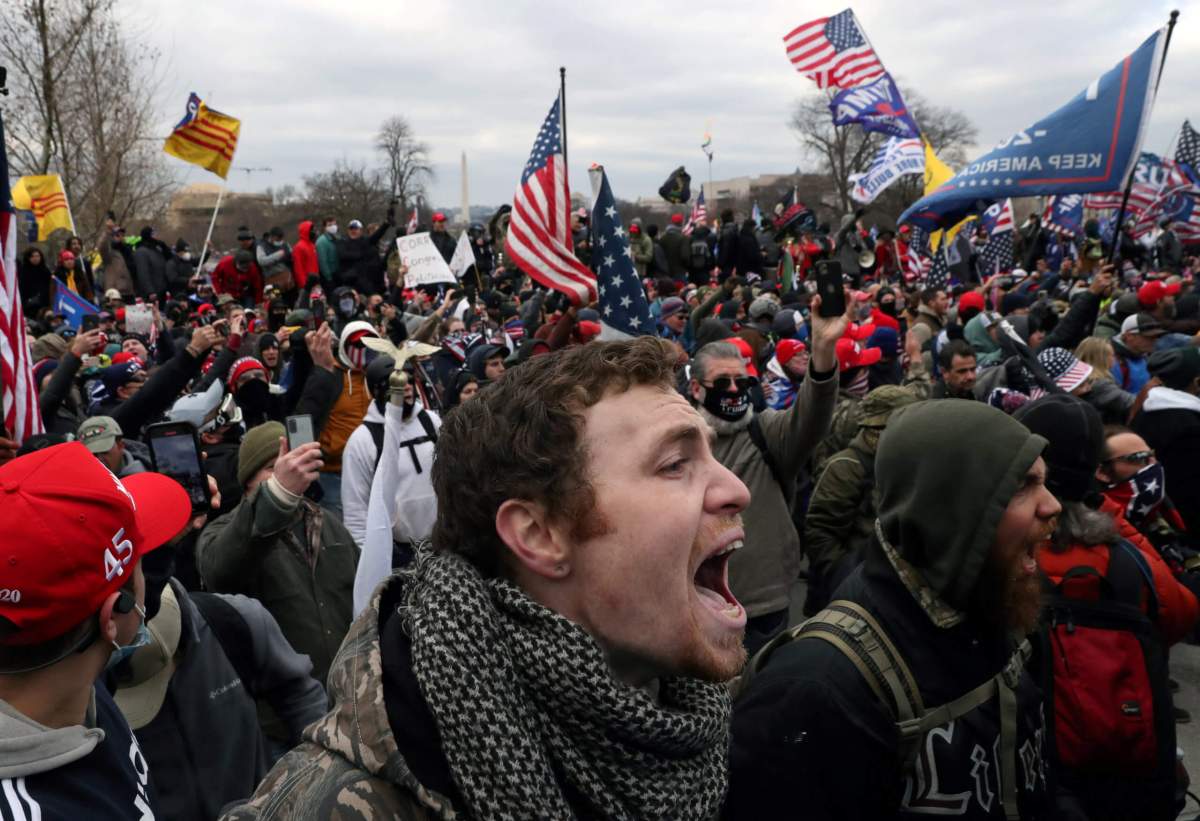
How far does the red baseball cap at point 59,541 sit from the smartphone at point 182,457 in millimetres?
2107

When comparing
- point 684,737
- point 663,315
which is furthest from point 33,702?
point 663,315

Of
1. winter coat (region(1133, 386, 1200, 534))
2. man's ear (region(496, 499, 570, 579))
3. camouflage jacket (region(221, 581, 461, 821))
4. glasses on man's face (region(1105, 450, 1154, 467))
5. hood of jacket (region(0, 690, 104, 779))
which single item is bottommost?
winter coat (region(1133, 386, 1200, 534))

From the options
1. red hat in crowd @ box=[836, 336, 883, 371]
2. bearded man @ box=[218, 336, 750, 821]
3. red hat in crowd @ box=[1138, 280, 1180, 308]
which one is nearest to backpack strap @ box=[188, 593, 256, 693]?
bearded man @ box=[218, 336, 750, 821]

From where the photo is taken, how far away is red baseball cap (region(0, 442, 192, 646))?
1818mm

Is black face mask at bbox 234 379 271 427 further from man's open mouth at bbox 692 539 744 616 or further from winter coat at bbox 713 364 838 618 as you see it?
man's open mouth at bbox 692 539 744 616

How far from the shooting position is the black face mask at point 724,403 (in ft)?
14.8

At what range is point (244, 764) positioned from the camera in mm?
2684

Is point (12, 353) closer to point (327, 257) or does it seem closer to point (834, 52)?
point (834, 52)

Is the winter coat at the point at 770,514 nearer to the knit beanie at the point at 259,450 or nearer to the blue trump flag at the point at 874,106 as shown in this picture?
the knit beanie at the point at 259,450

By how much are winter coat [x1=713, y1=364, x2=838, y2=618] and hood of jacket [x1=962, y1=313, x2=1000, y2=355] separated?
5412 millimetres

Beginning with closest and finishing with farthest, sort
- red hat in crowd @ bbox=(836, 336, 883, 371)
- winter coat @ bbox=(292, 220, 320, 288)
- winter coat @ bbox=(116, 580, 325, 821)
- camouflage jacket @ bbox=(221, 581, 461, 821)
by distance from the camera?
camouflage jacket @ bbox=(221, 581, 461, 821)
winter coat @ bbox=(116, 580, 325, 821)
red hat in crowd @ bbox=(836, 336, 883, 371)
winter coat @ bbox=(292, 220, 320, 288)

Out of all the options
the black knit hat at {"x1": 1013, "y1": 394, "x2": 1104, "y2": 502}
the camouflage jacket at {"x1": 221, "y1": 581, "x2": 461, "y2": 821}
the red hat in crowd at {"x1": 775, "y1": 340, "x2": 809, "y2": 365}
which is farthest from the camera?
the red hat in crowd at {"x1": 775, "y1": 340, "x2": 809, "y2": 365}

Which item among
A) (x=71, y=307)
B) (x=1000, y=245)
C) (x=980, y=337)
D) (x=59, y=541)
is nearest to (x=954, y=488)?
(x=59, y=541)

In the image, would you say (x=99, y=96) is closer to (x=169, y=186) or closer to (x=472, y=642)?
(x=169, y=186)
